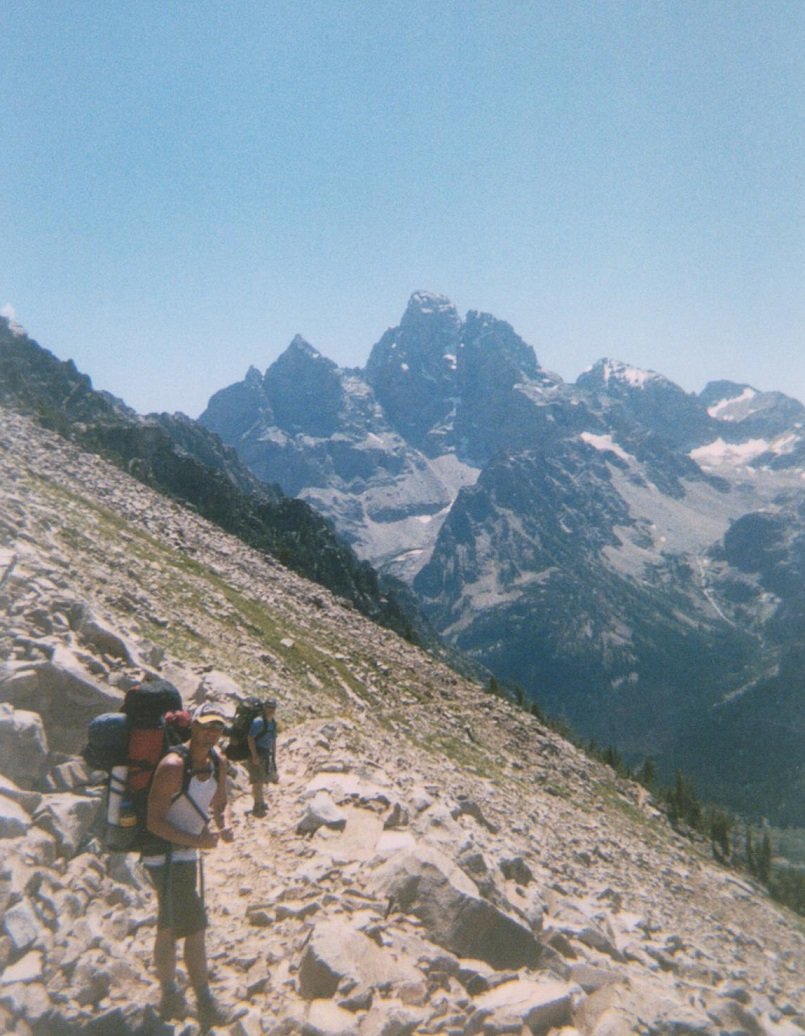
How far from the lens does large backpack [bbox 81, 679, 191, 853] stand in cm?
978

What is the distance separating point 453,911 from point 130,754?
266 inches

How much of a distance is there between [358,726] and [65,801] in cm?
2147

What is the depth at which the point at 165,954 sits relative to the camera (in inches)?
378

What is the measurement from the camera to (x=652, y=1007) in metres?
13.4

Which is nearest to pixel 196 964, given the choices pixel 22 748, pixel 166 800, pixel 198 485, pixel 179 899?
pixel 179 899

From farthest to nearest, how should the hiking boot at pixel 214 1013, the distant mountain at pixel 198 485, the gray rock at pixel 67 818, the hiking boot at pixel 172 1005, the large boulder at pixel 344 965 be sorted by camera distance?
1. the distant mountain at pixel 198 485
2. the gray rock at pixel 67 818
3. the large boulder at pixel 344 965
4. the hiking boot at pixel 214 1013
5. the hiking boot at pixel 172 1005

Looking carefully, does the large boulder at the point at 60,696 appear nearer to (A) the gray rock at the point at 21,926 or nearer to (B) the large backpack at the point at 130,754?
(B) the large backpack at the point at 130,754

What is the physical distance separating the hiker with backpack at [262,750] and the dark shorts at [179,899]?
7.58m

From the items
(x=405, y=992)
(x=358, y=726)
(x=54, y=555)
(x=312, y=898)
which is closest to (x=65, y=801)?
(x=312, y=898)

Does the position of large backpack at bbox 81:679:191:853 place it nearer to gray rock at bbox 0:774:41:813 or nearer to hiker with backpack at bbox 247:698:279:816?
gray rock at bbox 0:774:41:813

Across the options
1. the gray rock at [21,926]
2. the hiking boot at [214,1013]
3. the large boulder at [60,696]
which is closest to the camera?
the gray rock at [21,926]

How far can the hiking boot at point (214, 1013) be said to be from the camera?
941 cm

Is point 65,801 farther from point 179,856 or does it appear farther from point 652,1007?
point 652,1007

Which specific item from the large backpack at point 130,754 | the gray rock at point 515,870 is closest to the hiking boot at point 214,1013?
the large backpack at point 130,754
